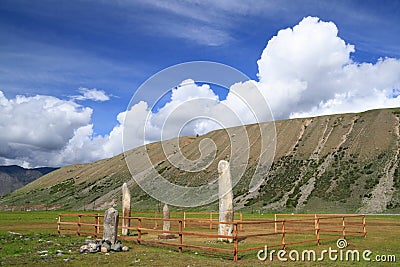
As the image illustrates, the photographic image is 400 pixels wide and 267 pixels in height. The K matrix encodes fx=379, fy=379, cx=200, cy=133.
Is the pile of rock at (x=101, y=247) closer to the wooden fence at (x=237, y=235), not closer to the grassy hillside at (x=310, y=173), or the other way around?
the wooden fence at (x=237, y=235)

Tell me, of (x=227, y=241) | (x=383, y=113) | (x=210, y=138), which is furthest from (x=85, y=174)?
(x=227, y=241)

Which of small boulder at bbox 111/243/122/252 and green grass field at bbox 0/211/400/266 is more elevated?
small boulder at bbox 111/243/122/252

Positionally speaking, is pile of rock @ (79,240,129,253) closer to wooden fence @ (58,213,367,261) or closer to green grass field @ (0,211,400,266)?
green grass field @ (0,211,400,266)

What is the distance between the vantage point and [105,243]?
16.7 meters

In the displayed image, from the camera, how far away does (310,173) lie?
261 feet

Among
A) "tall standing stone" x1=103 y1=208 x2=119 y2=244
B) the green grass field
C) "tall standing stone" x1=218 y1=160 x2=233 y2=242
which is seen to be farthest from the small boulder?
"tall standing stone" x1=218 y1=160 x2=233 y2=242

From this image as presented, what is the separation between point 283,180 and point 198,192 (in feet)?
63.0

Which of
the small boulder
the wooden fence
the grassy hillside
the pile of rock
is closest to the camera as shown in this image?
the wooden fence

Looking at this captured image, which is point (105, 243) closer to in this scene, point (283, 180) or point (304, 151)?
point (283, 180)

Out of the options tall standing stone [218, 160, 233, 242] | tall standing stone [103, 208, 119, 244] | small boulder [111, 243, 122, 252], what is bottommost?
small boulder [111, 243, 122, 252]

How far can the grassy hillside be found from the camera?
6650 cm

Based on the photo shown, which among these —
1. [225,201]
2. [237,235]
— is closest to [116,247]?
[237,235]

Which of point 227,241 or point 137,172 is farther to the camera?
point 137,172

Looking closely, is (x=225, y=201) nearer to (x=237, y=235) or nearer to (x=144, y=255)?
(x=237, y=235)
